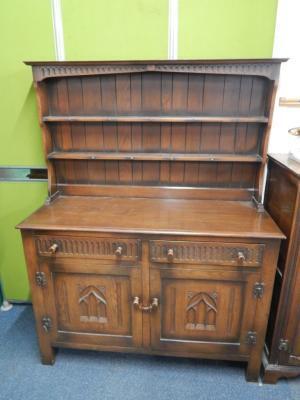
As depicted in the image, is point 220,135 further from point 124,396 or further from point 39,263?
point 124,396

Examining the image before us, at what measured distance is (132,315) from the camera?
158 centimetres

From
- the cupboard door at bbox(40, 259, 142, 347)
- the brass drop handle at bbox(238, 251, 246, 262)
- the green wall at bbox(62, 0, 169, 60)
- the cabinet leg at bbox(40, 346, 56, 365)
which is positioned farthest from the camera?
the cabinet leg at bbox(40, 346, 56, 365)

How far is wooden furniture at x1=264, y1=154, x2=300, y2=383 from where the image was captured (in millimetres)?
1387

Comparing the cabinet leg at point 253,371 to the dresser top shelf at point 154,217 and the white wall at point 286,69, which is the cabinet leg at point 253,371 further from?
the white wall at point 286,69


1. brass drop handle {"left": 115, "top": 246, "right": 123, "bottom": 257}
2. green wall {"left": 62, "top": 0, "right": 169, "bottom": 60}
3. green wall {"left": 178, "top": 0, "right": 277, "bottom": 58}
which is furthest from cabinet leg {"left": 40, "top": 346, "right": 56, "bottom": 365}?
green wall {"left": 178, "top": 0, "right": 277, "bottom": 58}

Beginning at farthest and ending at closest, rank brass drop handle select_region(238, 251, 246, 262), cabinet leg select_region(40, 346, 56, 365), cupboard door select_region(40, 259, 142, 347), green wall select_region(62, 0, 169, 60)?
cabinet leg select_region(40, 346, 56, 365) < green wall select_region(62, 0, 169, 60) < cupboard door select_region(40, 259, 142, 347) < brass drop handle select_region(238, 251, 246, 262)

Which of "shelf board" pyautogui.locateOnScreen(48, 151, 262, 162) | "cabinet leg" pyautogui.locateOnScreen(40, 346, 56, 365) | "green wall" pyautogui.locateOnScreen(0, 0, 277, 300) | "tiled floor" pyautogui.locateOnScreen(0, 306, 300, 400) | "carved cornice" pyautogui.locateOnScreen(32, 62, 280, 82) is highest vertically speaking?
"green wall" pyautogui.locateOnScreen(0, 0, 277, 300)

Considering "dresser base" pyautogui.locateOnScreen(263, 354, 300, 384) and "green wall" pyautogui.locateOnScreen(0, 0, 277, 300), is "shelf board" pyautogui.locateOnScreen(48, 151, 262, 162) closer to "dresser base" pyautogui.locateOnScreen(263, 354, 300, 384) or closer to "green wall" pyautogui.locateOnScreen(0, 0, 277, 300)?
"green wall" pyautogui.locateOnScreen(0, 0, 277, 300)

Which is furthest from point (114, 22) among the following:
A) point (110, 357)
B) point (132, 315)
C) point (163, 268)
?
point (110, 357)

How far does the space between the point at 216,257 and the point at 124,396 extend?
3.14 ft

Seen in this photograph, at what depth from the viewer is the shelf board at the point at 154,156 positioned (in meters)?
1.66

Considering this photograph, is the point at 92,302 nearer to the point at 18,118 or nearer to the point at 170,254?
the point at 170,254

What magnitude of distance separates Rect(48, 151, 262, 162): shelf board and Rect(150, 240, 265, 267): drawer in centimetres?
54

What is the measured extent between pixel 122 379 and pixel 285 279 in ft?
3.66
